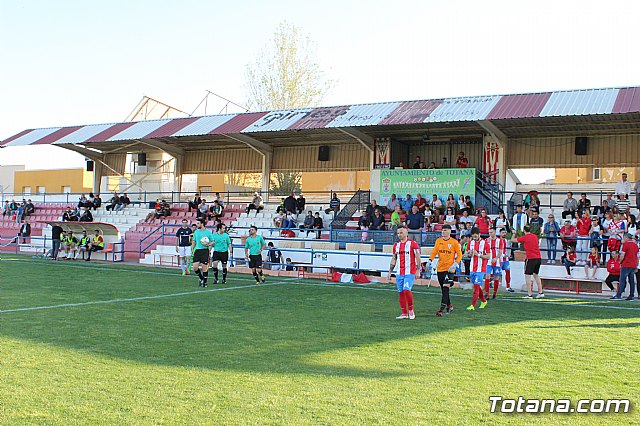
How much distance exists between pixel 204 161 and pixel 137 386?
30.9 metres

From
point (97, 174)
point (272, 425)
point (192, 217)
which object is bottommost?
point (272, 425)

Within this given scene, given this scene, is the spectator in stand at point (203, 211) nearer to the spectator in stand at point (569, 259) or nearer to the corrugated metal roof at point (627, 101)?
the spectator in stand at point (569, 259)

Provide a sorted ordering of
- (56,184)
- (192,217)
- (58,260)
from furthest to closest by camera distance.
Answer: (56,184), (192,217), (58,260)

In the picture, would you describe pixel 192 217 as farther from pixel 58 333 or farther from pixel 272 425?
pixel 272 425

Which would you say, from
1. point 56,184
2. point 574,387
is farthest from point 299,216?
point 56,184

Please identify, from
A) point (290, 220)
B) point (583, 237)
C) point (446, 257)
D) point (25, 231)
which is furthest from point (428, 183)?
point (25, 231)

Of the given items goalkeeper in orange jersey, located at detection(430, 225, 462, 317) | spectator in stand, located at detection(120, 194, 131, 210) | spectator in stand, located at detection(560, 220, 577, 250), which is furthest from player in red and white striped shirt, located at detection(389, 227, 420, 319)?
spectator in stand, located at detection(120, 194, 131, 210)

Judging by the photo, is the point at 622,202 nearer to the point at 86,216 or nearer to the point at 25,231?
the point at 86,216

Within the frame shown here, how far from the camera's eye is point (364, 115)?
92.3ft

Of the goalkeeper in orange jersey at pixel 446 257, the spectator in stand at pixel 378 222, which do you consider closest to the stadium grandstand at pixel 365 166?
the spectator in stand at pixel 378 222

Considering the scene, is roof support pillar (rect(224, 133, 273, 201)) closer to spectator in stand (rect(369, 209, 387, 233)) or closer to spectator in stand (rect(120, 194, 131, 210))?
spectator in stand (rect(120, 194, 131, 210))

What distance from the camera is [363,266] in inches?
866

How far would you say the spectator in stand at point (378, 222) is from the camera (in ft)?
80.7

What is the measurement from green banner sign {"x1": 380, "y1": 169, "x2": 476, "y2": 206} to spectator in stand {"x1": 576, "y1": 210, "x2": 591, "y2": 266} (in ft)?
19.7
